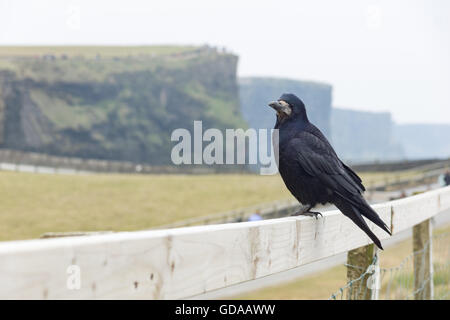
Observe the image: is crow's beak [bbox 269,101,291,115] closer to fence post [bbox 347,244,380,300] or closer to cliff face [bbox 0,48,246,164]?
fence post [bbox 347,244,380,300]

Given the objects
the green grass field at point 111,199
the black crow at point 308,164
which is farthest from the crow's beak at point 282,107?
the green grass field at point 111,199

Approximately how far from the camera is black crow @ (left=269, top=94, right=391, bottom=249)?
327 cm

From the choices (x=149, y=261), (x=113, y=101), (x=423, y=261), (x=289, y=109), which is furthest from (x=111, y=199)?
(x=113, y=101)

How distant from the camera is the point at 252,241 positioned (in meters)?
2.03

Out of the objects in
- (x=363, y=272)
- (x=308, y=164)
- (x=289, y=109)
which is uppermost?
(x=289, y=109)

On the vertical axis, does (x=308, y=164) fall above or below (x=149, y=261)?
above

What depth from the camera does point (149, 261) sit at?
1.53 metres

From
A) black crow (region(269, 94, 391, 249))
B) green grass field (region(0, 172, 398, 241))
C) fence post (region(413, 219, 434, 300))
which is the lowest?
green grass field (region(0, 172, 398, 241))

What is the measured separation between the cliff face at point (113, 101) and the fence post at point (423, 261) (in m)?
119

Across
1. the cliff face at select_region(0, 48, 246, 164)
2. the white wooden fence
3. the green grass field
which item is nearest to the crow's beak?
the white wooden fence

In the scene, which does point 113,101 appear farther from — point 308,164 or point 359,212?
point 359,212

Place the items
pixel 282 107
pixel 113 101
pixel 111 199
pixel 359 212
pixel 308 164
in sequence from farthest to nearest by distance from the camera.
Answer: pixel 113 101 → pixel 111 199 → pixel 282 107 → pixel 308 164 → pixel 359 212

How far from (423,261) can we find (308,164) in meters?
1.92

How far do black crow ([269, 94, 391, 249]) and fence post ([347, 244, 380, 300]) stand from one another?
0.35 m
